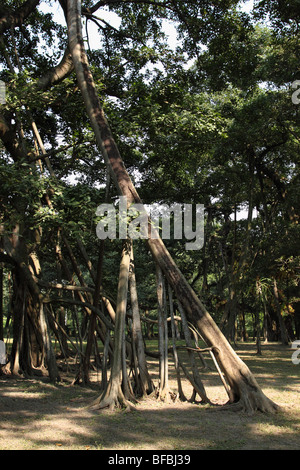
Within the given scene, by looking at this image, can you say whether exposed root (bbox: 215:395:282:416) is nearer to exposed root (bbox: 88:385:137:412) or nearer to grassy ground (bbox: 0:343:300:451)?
grassy ground (bbox: 0:343:300:451)

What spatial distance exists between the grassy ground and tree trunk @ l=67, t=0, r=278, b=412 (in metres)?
0.30

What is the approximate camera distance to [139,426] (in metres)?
5.39

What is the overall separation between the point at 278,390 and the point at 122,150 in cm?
609

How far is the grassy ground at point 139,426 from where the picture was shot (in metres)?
4.64

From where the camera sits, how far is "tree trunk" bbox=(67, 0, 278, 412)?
6.15 metres

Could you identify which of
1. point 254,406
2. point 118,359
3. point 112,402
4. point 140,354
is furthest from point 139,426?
point 140,354

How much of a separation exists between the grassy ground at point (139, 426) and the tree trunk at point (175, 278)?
30 cm

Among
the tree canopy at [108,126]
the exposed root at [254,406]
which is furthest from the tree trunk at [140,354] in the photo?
the exposed root at [254,406]

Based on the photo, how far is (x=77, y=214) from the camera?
7.54 m

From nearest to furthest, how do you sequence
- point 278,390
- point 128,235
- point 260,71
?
point 128,235 → point 278,390 → point 260,71

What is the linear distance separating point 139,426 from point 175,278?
2.35m

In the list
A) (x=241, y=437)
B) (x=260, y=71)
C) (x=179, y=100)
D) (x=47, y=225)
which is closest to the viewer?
(x=241, y=437)

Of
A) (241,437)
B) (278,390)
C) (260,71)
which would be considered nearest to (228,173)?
(260,71)
